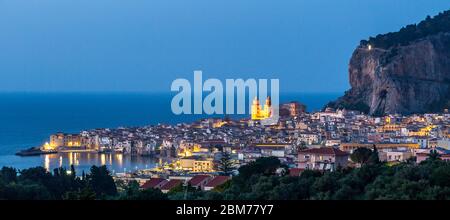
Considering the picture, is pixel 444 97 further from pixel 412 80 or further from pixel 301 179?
pixel 301 179

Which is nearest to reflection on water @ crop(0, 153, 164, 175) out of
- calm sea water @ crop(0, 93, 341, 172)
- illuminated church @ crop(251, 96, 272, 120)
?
calm sea water @ crop(0, 93, 341, 172)

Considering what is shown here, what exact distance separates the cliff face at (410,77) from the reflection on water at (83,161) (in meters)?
8.70

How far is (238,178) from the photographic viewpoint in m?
9.58

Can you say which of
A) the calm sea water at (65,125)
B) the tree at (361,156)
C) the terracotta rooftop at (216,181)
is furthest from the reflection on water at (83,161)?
the terracotta rooftop at (216,181)

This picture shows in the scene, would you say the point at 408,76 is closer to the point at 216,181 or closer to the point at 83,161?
the point at 83,161

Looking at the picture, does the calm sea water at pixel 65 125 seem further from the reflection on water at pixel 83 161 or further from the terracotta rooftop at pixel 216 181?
the terracotta rooftop at pixel 216 181

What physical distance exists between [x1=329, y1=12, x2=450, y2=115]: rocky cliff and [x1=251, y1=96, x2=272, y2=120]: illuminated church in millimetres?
3017

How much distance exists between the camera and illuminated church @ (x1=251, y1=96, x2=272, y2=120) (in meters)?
31.2

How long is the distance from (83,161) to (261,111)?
893 centimetres

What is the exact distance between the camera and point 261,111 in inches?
1262
